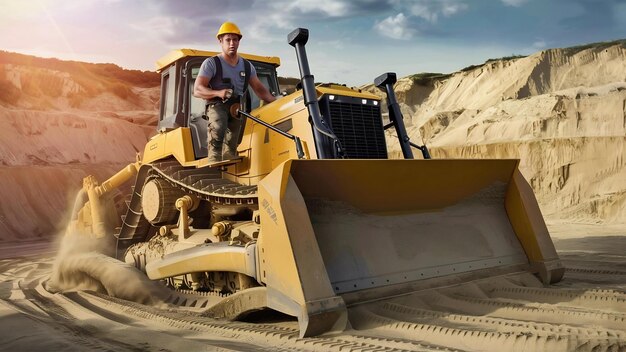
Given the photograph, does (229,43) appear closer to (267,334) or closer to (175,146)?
(175,146)

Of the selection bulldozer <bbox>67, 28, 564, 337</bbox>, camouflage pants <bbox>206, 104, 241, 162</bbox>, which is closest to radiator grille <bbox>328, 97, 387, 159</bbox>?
bulldozer <bbox>67, 28, 564, 337</bbox>

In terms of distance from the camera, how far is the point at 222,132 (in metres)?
6.19

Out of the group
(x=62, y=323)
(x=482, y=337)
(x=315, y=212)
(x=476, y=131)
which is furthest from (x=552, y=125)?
(x=62, y=323)

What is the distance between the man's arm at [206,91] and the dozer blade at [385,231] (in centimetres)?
185

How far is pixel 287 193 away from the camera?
4.33 m

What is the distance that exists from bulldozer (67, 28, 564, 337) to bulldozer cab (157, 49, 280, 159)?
0.7 inches

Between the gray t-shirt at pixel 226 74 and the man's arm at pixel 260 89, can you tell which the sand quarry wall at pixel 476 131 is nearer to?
the man's arm at pixel 260 89

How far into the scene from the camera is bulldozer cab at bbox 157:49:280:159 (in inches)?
283

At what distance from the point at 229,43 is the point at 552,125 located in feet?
58.1

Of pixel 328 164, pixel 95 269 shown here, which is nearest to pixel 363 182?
pixel 328 164

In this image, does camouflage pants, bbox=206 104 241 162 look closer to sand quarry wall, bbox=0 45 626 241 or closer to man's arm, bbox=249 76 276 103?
man's arm, bbox=249 76 276 103

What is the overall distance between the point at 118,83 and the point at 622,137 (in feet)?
131

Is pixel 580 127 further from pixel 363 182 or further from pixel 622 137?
pixel 363 182

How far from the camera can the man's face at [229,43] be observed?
20.4 feet
